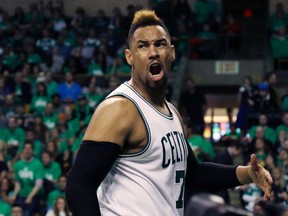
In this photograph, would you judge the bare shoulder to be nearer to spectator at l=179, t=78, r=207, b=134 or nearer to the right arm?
the right arm

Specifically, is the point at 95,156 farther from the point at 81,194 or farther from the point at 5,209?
the point at 5,209

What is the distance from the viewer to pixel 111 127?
4082 millimetres

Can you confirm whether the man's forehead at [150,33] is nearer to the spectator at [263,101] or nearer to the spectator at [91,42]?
the spectator at [263,101]

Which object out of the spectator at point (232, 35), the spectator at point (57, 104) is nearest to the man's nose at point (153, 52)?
the spectator at point (57, 104)

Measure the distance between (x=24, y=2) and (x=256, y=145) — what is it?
36.9ft

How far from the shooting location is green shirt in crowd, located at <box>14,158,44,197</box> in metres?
13.3

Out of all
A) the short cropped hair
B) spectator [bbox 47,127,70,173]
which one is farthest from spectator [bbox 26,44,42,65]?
the short cropped hair

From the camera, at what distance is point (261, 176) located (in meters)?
4.41

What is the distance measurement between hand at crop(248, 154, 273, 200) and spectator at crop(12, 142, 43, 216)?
8907mm

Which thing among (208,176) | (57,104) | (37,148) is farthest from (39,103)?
(208,176)

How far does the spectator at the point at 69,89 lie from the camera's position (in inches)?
669

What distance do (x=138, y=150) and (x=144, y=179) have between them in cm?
13

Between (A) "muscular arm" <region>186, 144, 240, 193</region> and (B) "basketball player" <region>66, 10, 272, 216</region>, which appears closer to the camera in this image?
(B) "basketball player" <region>66, 10, 272, 216</region>

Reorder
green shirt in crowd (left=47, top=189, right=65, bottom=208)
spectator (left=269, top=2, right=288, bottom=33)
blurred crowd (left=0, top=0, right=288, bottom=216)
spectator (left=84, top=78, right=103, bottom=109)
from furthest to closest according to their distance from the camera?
spectator (left=269, top=2, right=288, bottom=33) < spectator (left=84, top=78, right=103, bottom=109) < blurred crowd (left=0, top=0, right=288, bottom=216) < green shirt in crowd (left=47, top=189, right=65, bottom=208)
